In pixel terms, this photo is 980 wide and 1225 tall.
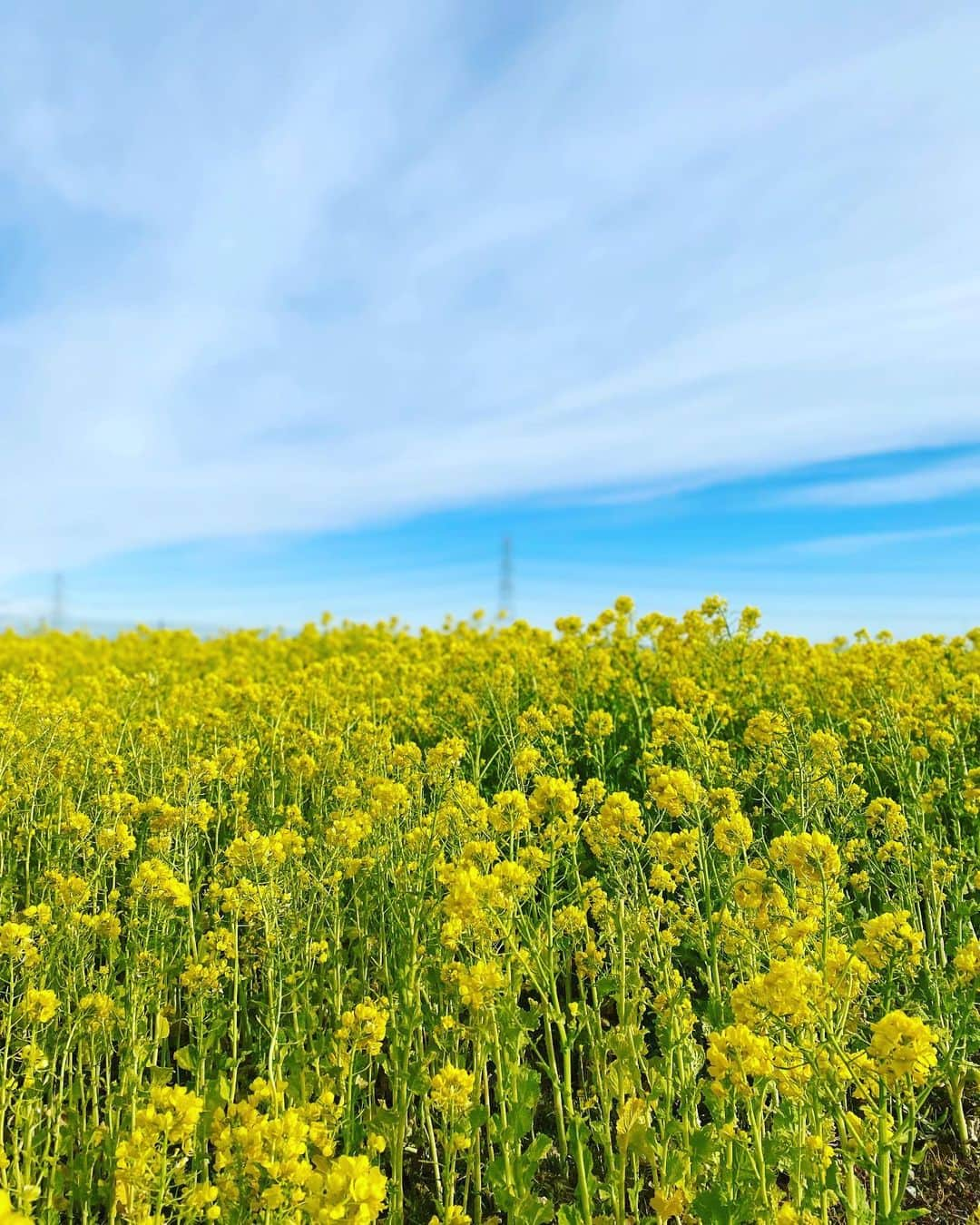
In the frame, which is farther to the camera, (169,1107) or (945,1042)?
(945,1042)

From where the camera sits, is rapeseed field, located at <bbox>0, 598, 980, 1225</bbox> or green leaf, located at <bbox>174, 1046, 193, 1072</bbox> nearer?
rapeseed field, located at <bbox>0, 598, 980, 1225</bbox>

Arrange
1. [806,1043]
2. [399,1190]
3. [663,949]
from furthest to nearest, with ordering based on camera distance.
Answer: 1. [663,949]
2. [399,1190]
3. [806,1043]

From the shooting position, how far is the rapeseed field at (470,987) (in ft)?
8.70

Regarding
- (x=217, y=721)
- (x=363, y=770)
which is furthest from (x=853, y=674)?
(x=217, y=721)

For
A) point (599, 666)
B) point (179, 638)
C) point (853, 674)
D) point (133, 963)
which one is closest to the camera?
point (133, 963)

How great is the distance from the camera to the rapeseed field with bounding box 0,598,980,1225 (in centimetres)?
265

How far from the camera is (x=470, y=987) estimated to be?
2.92 metres

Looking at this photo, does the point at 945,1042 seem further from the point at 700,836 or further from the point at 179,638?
the point at 179,638

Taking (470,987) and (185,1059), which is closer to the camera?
(470,987)

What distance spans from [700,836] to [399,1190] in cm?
152

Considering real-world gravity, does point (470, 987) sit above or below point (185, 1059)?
above

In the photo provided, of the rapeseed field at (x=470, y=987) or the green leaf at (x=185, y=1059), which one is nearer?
the rapeseed field at (x=470, y=987)

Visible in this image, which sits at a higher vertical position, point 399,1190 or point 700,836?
point 700,836

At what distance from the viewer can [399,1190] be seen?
300cm
